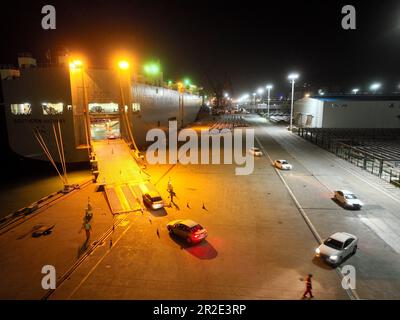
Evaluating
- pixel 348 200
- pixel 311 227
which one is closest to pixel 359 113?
pixel 348 200

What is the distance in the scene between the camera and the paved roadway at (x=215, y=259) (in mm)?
12617

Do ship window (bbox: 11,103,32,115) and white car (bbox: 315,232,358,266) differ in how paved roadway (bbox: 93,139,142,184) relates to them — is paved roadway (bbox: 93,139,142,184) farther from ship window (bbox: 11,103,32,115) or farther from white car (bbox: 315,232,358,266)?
white car (bbox: 315,232,358,266)

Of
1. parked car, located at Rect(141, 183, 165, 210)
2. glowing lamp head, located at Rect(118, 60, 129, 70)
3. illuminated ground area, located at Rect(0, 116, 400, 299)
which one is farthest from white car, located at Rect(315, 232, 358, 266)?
glowing lamp head, located at Rect(118, 60, 129, 70)

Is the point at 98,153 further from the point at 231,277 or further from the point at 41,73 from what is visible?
the point at 231,277

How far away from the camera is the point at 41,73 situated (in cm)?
3747

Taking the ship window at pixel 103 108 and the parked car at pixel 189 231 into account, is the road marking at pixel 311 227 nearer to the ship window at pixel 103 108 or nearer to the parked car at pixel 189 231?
the parked car at pixel 189 231

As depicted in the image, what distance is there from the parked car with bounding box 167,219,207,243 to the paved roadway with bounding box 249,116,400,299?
744 cm

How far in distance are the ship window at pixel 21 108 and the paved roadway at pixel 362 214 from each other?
110 feet

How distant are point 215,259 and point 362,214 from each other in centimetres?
1225

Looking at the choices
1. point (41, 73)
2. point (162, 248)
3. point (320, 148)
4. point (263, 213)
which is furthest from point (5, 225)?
point (320, 148)

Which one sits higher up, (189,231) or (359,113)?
(359,113)

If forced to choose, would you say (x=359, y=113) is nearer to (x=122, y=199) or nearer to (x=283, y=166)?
(x=283, y=166)

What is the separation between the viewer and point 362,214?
2091cm

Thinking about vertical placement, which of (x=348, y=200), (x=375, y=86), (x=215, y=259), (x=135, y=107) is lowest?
(x=215, y=259)
